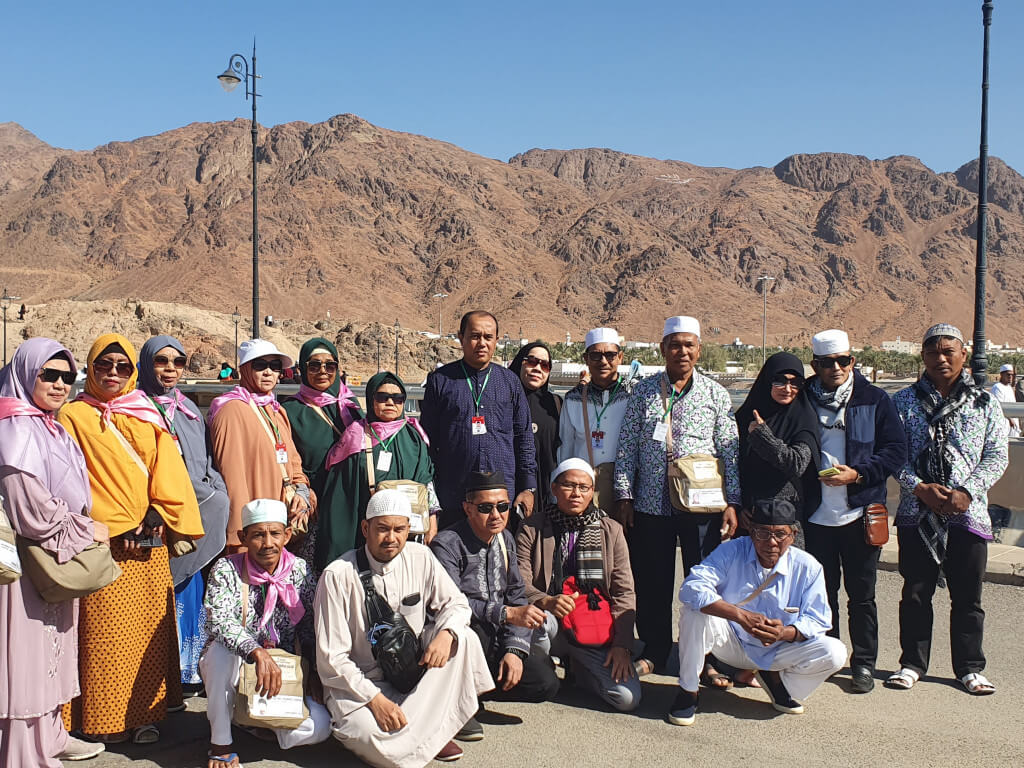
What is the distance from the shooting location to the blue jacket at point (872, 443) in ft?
17.2

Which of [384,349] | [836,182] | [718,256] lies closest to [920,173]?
[836,182]

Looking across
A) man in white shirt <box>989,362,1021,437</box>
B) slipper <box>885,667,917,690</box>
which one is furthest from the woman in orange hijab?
man in white shirt <box>989,362,1021,437</box>

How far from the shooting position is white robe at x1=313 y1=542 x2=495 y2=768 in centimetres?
424

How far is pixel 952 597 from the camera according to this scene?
17.8ft

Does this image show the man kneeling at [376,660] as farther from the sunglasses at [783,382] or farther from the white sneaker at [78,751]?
the sunglasses at [783,382]

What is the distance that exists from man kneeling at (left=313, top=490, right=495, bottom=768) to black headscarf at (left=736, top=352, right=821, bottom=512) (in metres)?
1.80

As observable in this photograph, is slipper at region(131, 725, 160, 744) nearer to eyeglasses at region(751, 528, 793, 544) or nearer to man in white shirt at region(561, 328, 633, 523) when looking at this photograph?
man in white shirt at region(561, 328, 633, 523)

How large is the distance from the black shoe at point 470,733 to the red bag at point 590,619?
755mm

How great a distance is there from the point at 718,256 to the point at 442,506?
137 meters

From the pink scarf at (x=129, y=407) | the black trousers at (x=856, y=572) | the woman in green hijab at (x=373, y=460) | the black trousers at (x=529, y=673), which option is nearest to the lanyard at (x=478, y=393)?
the woman in green hijab at (x=373, y=460)

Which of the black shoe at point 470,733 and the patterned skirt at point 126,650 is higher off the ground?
the patterned skirt at point 126,650

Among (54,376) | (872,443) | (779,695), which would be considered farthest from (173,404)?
(872,443)

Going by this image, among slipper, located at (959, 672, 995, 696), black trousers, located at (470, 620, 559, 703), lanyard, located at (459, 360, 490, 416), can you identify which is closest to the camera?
black trousers, located at (470, 620, 559, 703)

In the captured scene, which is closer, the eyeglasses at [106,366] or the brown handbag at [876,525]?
the eyeglasses at [106,366]
